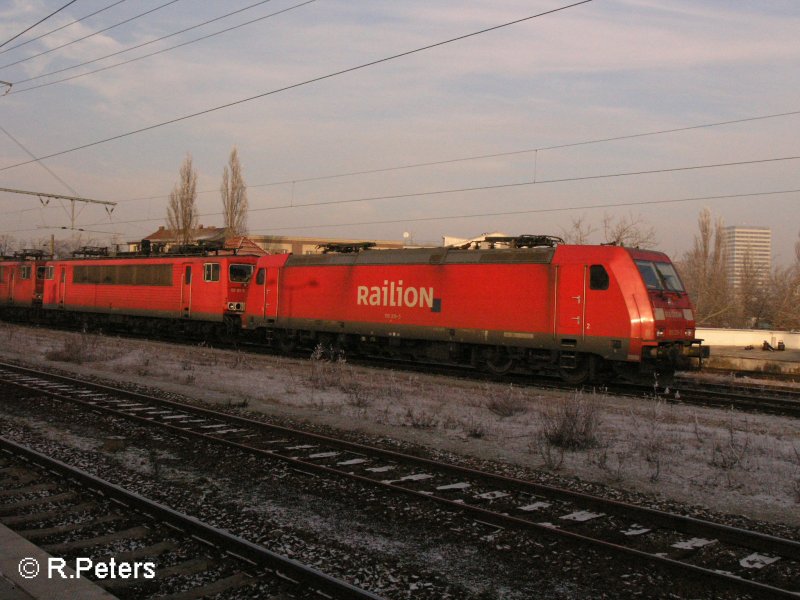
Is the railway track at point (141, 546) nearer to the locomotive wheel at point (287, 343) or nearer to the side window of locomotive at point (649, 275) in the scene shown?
the side window of locomotive at point (649, 275)

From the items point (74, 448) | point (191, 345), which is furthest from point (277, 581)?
point (191, 345)

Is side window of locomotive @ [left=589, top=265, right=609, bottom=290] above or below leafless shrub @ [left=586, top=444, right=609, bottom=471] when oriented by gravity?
above

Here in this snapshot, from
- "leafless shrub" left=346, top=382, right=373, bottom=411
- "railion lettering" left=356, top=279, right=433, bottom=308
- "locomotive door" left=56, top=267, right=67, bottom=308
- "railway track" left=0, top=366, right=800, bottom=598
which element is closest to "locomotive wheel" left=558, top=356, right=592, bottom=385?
"railion lettering" left=356, top=279, right=433, bottom=308

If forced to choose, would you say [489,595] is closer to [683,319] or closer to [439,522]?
[439,522]

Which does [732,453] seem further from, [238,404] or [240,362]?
[240,362]

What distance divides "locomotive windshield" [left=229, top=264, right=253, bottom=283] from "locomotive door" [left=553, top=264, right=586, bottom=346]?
42.9 feet

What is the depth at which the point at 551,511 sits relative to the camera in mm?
6641

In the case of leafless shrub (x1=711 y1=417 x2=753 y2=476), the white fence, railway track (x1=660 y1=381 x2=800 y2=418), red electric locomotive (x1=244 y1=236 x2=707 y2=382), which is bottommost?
leafless shrub (x1=711 y1=417 x2=753 y2=476)

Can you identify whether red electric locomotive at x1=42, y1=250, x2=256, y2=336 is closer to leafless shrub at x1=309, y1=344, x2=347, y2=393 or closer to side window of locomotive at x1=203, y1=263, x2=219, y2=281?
side window of locomotive at x1=203, y1=263, x2=219, y2=281

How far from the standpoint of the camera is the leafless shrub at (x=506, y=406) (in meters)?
12.2

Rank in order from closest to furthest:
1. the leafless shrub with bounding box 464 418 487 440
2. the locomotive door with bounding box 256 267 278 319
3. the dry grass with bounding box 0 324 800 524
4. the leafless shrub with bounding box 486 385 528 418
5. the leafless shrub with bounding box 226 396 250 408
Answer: the dry grass with bounding box 0 324 800 524, the leafless shrub with bounding box 464 418 487 440, the leafless shrub with bounding box 486 385 528 418, the leafless shrub with bounding box 226 396 250 408, the locomotive door with bounding box 256 267 278 319

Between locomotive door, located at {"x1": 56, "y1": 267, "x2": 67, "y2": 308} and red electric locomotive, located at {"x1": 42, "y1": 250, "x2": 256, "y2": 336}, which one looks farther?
locomotive door, located at {"x1": 56, "y1": 267, "x2": 67, "y2": 308}

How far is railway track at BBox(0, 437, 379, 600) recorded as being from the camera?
185 inches

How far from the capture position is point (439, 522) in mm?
6273
